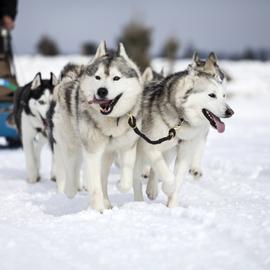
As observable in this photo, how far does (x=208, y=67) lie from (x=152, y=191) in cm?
111

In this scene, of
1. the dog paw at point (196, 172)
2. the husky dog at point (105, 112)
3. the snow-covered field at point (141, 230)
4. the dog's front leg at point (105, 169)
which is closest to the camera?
the snow-covered field at point (141, 230)

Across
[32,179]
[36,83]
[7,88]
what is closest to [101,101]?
[32,179]

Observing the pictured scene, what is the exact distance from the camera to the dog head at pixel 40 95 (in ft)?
20.1

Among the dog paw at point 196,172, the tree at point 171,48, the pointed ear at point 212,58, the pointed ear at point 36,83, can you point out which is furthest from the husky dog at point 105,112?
the tree at point 171,48

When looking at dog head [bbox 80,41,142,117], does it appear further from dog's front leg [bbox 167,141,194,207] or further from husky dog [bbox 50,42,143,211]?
dog's front leg [bbox 167,141,194,207]

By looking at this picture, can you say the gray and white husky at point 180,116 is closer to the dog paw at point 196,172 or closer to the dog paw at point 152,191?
the dog paw at point 152,191

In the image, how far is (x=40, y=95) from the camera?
246 inches

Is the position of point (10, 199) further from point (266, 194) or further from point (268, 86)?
point (268, 86)

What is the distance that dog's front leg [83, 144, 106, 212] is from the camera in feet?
13.2

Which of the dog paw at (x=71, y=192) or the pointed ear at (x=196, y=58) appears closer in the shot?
the pointed ear at (x=196, y=58)

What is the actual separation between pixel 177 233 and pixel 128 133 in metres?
1.13

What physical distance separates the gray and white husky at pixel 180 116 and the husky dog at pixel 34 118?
2013mm

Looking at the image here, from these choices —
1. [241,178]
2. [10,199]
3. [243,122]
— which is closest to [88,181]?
[10,199]

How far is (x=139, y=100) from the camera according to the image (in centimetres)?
417
